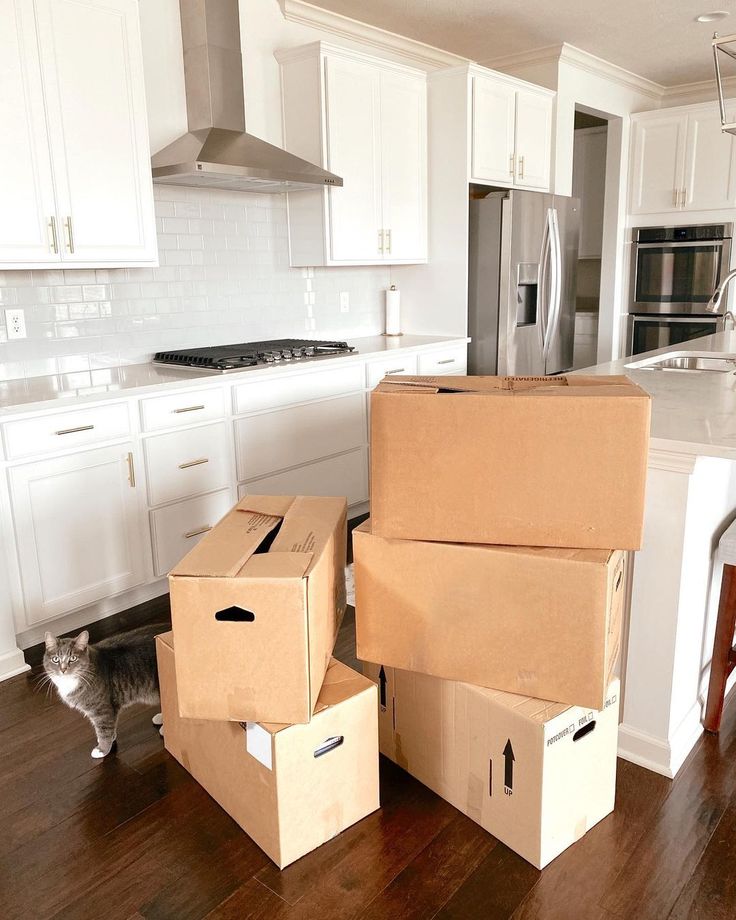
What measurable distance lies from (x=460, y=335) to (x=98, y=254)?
2202mm

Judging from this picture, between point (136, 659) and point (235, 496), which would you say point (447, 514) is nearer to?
point (136, 659)

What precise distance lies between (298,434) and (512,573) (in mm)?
2142

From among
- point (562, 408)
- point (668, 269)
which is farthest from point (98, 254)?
point (668, 269)

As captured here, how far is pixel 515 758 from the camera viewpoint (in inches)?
64.9

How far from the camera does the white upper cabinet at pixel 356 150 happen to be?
149 inches

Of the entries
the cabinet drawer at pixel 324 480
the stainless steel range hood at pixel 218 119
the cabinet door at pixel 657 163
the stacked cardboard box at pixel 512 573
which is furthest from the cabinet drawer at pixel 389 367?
the cabinet door at pixel 657 163

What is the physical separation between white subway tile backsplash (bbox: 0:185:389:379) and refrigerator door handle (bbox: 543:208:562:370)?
117 cm

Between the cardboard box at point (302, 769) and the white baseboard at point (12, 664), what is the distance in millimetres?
1016

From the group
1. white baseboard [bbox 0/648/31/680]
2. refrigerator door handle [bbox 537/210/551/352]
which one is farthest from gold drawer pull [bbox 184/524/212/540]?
refrigerator door handle [bbox 537/210/551/352]

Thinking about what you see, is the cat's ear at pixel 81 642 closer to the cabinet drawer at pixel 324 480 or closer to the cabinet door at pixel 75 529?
the cabinet door at pixel 75 529

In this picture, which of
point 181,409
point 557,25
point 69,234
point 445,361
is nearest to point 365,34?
point 557,25

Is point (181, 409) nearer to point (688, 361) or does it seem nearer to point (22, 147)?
point (22, 147)

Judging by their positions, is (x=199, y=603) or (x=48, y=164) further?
(x=48, y=164)

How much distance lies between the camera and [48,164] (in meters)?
2.80
